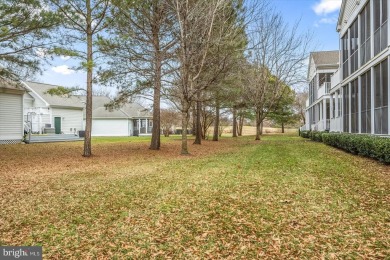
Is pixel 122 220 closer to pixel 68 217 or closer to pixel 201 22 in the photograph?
pixel 68 217

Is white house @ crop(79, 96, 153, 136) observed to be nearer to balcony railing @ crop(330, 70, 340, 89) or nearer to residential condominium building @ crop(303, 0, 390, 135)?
balcony railing @ crop(330, 70, 340, 89)

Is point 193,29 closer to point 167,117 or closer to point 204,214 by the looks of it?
point 204,214

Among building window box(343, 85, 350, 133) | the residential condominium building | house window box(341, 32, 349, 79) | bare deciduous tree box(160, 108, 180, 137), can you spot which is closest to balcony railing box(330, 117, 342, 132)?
the residential condominium building

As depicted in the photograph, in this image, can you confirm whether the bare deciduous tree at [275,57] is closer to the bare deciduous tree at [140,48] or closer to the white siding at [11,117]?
the bare deciduous tree at [140,48]

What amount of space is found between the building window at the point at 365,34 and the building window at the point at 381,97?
4.82 feet

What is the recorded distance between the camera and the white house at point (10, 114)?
758 inches

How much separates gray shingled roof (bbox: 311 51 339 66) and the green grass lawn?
75.2 feet

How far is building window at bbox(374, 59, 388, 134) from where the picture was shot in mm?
11273

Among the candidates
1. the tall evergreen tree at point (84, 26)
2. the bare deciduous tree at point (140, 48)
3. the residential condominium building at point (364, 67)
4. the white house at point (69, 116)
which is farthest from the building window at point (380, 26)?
the white house at point (69, 116)

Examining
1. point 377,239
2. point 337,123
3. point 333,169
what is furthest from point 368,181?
point 337,123

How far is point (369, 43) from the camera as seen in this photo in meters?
13.1

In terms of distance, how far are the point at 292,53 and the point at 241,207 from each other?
873 inches

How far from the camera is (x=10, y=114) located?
777 inches

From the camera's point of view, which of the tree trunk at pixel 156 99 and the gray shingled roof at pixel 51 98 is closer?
the tree trunk at pixel 156 99
